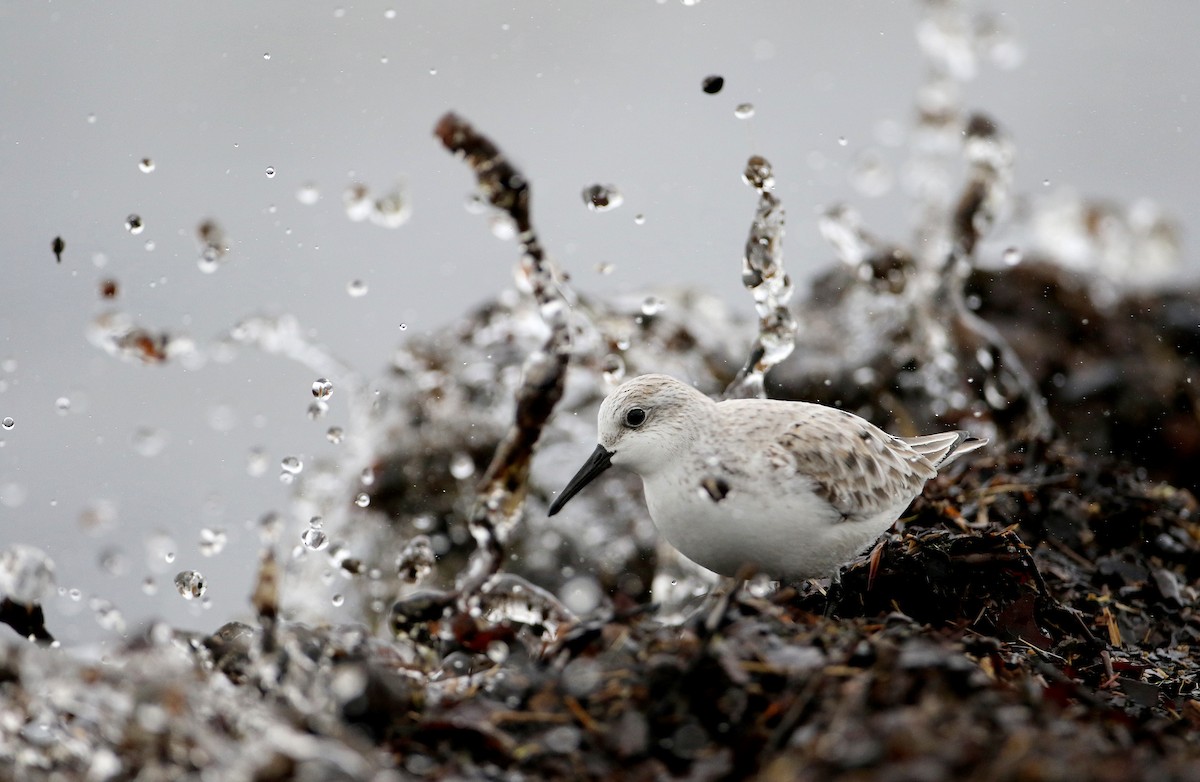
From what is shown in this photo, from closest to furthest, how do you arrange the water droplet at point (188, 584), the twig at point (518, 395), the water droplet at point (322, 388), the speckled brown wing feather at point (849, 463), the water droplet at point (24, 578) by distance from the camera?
the water droplet at point (24, 578) → the speckled brown wing feather at point (849, 463) → the water droplet at point (188, 584) → the twig at point (518, 395) → the water droplet at point (322, 388)

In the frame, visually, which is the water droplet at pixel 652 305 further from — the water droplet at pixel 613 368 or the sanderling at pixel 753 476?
the sanderling at pixel 753 476

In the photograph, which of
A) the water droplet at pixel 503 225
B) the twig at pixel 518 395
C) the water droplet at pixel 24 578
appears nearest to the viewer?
the water droplet at pixel 24 578

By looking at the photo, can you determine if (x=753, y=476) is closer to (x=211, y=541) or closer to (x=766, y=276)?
(x=766, y=276)

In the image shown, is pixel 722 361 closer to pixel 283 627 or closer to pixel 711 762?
pixel 283 627

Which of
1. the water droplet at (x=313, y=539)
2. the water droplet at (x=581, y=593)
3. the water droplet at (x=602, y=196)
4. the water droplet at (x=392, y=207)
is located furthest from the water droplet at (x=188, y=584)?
the water droplet at (x=392, y=207)

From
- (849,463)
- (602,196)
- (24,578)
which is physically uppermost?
(602,196)

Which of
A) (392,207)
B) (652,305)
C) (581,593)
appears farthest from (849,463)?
(392,207)

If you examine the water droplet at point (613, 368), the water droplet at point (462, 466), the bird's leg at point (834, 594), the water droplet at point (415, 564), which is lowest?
the water droplet at point (462, 466)
